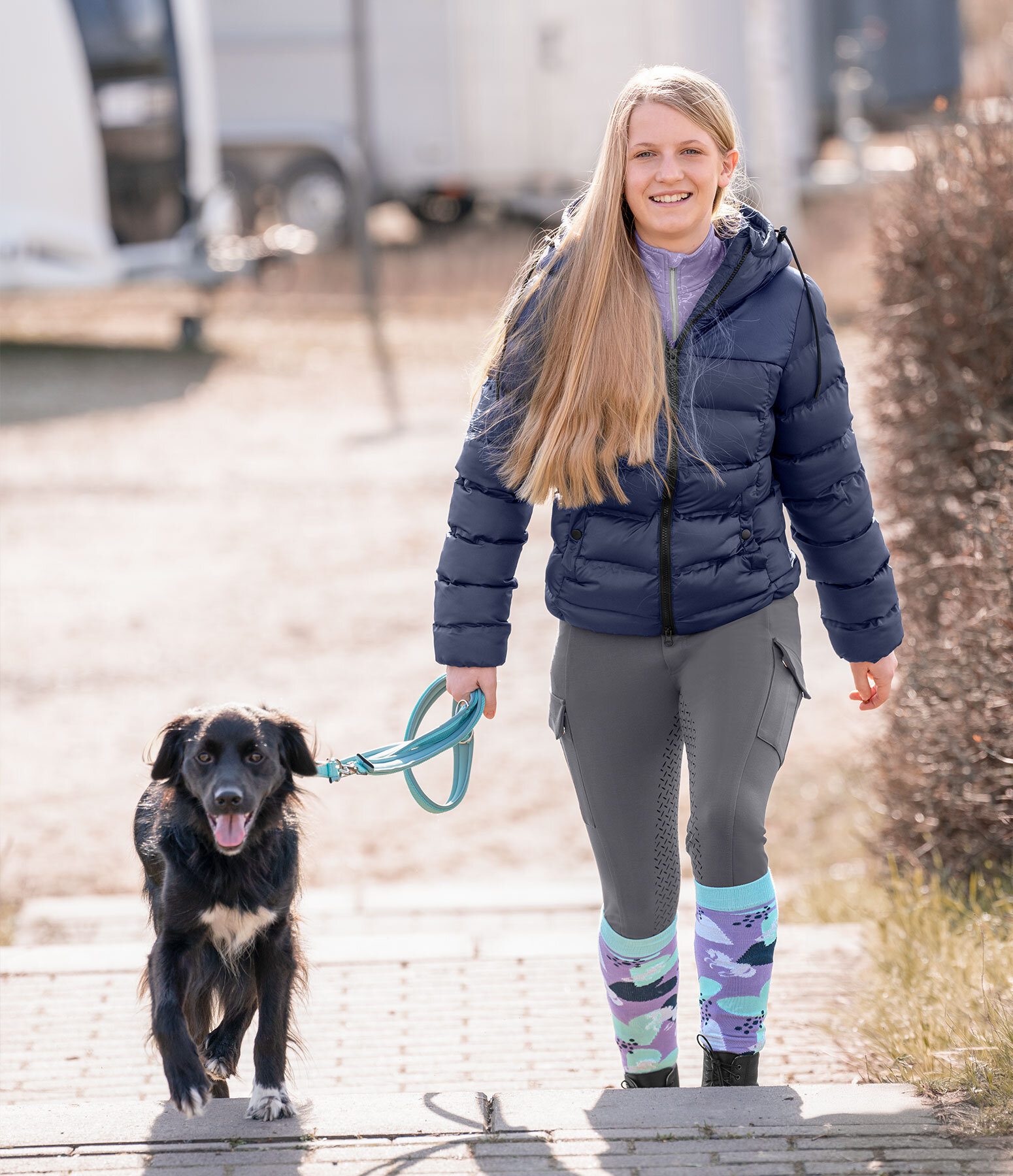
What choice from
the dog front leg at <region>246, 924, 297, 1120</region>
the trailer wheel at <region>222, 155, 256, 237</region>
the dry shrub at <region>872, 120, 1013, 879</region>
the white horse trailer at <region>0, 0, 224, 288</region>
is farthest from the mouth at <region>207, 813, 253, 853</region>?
the trailer wheel at <region>222, 155, 256, 237</region>

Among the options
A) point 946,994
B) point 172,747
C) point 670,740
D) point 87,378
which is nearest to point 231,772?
point 172,747

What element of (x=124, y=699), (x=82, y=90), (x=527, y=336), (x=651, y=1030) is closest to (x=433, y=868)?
(x=124, y=699)

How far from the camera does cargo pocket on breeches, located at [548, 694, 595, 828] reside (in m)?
→ 2.82

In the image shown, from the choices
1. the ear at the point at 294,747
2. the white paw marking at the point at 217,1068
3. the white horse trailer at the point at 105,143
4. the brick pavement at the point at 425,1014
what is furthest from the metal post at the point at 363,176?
the white paw marking at the point at 217,1068

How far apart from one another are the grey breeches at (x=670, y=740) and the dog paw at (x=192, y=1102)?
0.84 metres

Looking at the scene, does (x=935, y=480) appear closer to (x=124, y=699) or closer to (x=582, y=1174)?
(x=582, y=1174)

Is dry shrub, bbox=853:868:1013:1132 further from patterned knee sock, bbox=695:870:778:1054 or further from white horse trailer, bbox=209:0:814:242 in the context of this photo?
white horse trailer, bbox=209:0:814:242

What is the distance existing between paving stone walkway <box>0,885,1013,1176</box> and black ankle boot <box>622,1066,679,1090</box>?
15 centimetres

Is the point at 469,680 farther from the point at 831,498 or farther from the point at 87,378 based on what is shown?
the point at 87,378

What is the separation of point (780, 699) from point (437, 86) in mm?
16997

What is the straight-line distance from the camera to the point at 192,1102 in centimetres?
265

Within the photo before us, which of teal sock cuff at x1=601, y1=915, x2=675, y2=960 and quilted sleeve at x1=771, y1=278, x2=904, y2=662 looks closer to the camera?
quilted sleeve at x1=771, y1=278, x2=904, y2=662

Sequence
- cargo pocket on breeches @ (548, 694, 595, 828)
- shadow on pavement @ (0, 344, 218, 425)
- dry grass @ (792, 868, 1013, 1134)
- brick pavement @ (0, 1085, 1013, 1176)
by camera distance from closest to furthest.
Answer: brick pavement @ (0, 1085, 1013, 1176), dry grass @ (792, 868, 1013, 1134), cargo pocket on breeches @ (548, 694, 595, 828), shadow on pavement @ (0, 344, 218, 425)

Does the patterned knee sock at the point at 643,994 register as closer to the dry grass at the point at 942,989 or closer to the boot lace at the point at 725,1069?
the boot lace at the point at 725,1069
